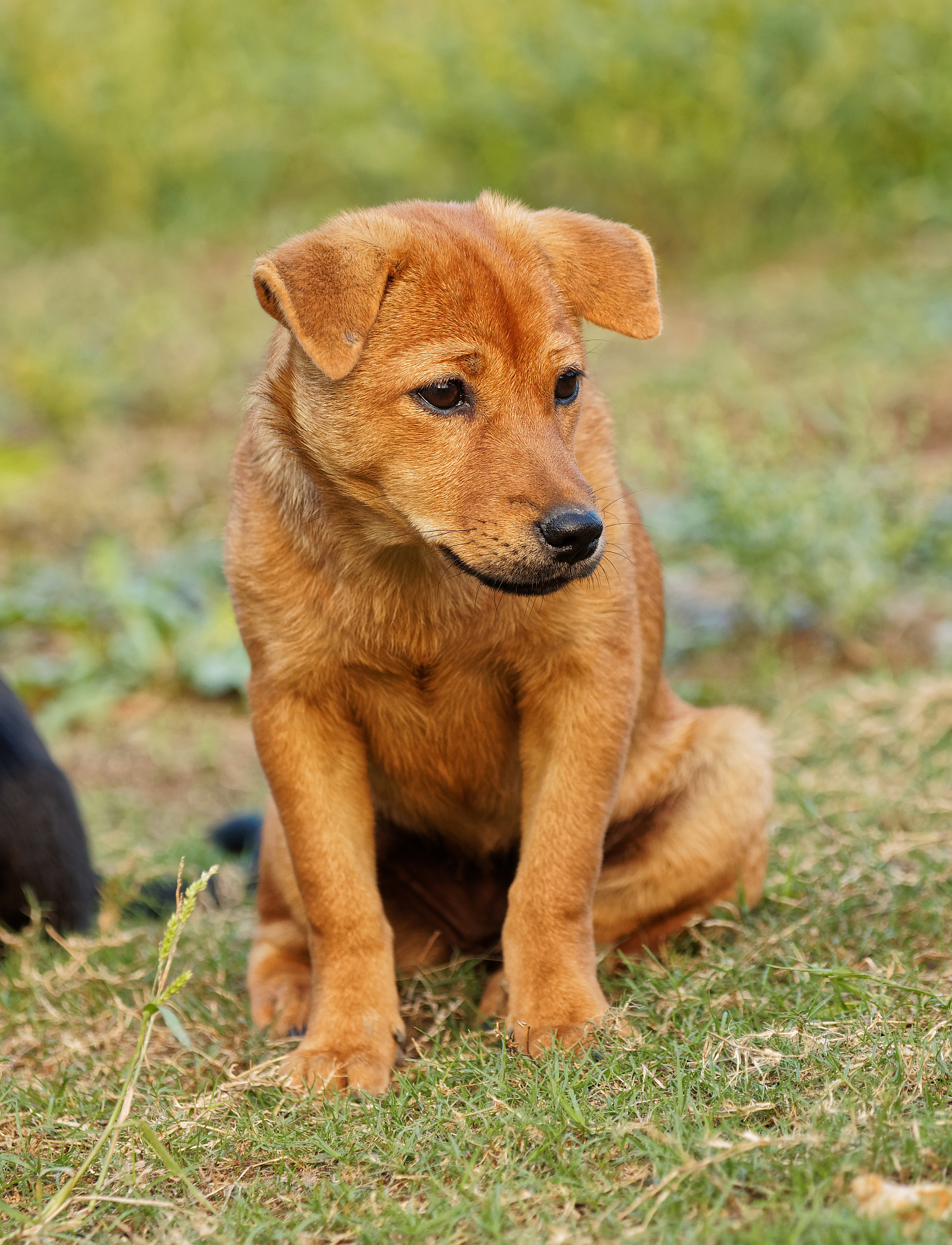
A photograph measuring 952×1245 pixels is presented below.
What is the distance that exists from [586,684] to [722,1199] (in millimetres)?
1216

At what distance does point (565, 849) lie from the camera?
306cm

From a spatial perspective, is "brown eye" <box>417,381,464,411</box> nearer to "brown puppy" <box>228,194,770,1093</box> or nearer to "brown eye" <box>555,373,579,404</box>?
"brown puppy" <box>228,194,770,1093</box>

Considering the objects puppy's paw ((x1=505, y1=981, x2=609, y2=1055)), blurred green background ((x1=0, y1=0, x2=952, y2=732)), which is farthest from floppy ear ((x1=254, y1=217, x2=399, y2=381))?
blurred green background ((x1=0, y1=0, x2=952, y2=732))

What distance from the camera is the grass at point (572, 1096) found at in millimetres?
2197

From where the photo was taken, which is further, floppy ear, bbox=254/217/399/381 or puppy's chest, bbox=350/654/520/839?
puppy's chest, bbox=350/654/520/839

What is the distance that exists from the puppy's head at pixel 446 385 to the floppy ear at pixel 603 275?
9 centimetres

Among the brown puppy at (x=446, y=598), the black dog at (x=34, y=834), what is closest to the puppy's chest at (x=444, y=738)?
the brown puppy at (x=446, y=598)

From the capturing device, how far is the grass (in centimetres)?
220

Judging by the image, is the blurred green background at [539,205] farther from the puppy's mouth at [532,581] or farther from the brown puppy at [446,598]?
the puppy's mouth at [532,581]

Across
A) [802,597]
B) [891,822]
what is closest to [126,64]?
[802,597]

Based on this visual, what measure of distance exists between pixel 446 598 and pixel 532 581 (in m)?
0.36

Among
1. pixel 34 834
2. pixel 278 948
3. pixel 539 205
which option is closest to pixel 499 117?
pixel 539 205

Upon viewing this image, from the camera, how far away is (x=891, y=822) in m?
4.24

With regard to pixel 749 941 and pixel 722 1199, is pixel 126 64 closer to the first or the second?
pixel 749 941
